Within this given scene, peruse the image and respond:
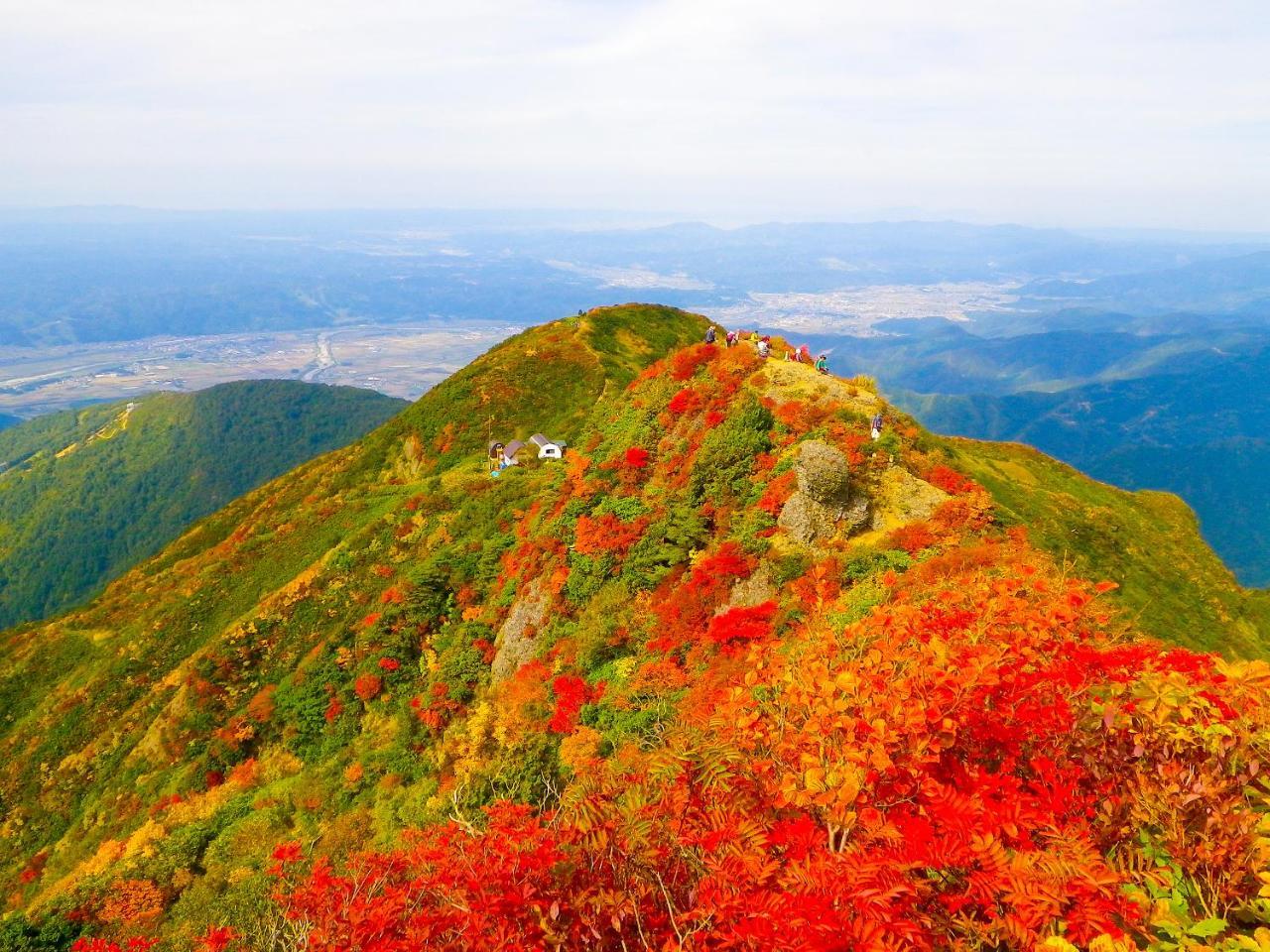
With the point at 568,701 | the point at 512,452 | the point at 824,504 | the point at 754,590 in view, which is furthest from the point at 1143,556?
the point at 512,452

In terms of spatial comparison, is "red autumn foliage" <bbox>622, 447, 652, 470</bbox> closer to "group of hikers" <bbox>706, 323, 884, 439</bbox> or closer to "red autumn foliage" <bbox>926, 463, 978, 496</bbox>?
"group of hikers" <bbox>706, 323, 884, 439</bbox>

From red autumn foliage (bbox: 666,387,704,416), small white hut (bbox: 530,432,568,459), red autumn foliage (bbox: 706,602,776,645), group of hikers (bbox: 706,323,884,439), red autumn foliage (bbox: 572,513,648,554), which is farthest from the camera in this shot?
small white hut (bbox: 530,432,568,459)

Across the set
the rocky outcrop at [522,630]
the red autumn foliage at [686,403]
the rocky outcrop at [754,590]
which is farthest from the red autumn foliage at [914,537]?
the rocky outcrop at [522,630]

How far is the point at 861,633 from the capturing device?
1221cm

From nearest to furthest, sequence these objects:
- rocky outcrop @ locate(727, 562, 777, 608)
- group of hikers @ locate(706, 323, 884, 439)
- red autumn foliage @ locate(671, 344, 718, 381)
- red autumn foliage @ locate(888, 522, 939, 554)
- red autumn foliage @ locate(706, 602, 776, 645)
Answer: red autumn foliage @ locate(706, 602, 776, 645)
red autumn foliage @ locate(888, 522, 939, 554)
rocky outcrop @ locate(727, 562, 777, 608)
group of hikers @ locate(706, 323, 884, 439)
red autumn foliage @ locate(671, 344, 718, 381)

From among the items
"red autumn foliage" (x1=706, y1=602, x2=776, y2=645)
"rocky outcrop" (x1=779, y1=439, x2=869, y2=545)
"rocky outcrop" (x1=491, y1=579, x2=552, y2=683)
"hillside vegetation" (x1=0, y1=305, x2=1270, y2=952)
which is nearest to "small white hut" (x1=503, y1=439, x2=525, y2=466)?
"hillside vegetation" (x1=0, y1=305, x2=1270, y2=952)

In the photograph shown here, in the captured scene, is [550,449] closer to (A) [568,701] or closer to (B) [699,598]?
(B) [699,598]

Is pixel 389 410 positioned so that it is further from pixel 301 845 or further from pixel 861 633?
pixel 861 633

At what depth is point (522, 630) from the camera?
28.7 meters

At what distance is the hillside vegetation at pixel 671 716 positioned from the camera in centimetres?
709

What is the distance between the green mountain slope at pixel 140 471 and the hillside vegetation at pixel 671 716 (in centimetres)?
7954

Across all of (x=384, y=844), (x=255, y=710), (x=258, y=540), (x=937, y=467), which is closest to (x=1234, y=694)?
(x=937, y=467)

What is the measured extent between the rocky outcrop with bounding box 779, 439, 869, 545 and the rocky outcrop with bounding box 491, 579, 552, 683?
37.6 ft

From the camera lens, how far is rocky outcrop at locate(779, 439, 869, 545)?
2278 cm
